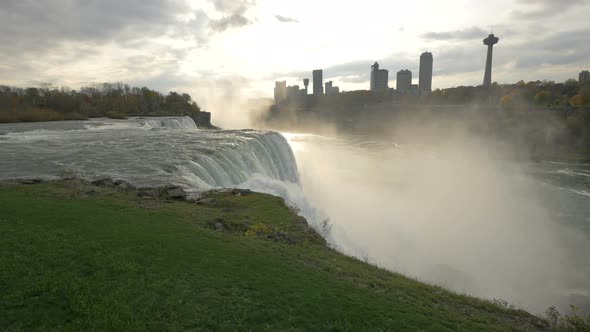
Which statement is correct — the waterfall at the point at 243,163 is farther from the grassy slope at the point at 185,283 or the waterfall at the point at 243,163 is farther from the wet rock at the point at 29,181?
the grassy slope at the point at 185,283

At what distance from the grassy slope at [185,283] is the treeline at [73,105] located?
154ft

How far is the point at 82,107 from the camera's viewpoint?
191ft

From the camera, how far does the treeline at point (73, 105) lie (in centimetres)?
4753

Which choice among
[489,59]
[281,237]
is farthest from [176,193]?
[489,59]

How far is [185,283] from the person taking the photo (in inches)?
241

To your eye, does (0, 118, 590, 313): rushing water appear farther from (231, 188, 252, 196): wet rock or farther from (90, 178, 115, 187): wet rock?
(231, 188, 252, 196): wet rock

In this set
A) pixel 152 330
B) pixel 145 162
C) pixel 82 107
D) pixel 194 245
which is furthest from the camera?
pixel 82 107

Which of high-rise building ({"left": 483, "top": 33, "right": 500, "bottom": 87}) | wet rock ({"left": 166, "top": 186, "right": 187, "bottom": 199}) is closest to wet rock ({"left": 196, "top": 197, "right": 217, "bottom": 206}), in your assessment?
wet rock ({"left": 166, "top": 186, "right": 187, "bottom": 199})

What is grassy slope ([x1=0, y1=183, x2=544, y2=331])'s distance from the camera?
5.14 meters

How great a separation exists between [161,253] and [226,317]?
2745mm

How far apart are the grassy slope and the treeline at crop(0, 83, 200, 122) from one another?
154 feet

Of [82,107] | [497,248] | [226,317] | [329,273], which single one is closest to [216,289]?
[226,317]

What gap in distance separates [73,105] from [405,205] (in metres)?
56.7

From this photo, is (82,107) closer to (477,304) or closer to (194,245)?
(194,245)
